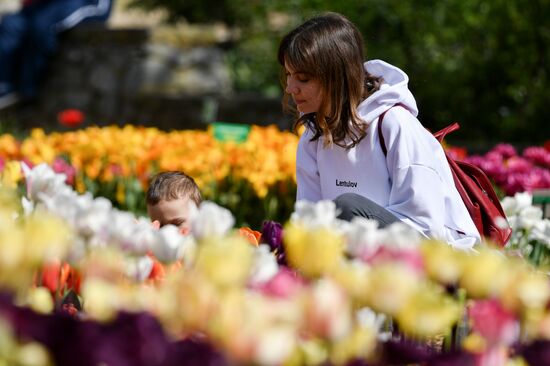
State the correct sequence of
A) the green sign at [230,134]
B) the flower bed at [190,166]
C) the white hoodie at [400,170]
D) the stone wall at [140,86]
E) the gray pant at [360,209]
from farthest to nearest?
the stone wall at [140,86] → the green sign at [230,134] → the flower bed at [190,166] → the white hoodie at [400,170] → the gray pant at [360,209]

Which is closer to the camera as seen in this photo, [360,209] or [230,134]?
[360,209]

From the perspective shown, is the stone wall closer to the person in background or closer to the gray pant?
the person in background

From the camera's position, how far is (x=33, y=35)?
396 inches

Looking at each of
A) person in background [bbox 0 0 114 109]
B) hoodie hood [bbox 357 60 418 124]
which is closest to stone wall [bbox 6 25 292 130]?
person in background [bbox 0 0 114 109]

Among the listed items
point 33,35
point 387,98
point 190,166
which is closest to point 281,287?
point 387,98

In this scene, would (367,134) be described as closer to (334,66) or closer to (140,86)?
(334,66)

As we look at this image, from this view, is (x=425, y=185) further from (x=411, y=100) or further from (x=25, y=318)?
(x=25, y=318)

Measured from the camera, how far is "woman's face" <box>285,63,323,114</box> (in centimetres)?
295

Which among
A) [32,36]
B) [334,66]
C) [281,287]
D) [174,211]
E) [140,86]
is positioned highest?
[281,287]

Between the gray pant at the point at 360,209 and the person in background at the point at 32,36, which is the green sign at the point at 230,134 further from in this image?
the person in background at the point at 32,36

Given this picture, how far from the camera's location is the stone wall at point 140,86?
27.7ft

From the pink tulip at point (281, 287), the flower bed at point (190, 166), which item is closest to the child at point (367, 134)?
the pink tulip at point (281, 287)

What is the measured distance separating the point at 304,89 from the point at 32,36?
24.8 feet

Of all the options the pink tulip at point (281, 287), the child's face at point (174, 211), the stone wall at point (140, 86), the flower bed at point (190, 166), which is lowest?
the stone wall at point (140, 86)
